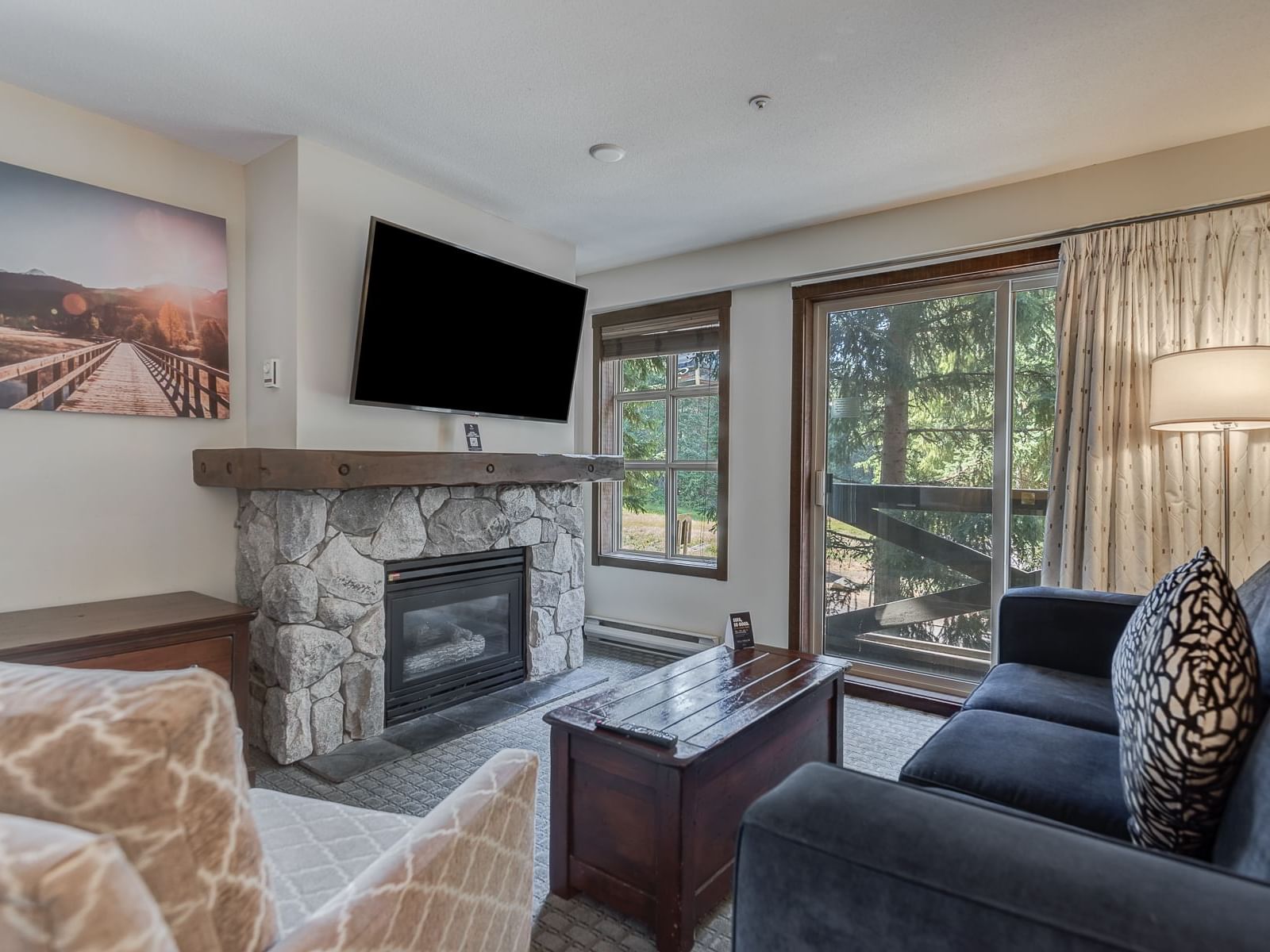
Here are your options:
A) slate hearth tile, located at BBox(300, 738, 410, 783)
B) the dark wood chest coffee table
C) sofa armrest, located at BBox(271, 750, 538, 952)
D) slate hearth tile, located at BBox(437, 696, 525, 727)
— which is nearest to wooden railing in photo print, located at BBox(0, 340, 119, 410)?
slate hearth tile, located at BBox(300, 738, 410, 783)

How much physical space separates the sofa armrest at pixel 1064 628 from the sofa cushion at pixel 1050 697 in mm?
50

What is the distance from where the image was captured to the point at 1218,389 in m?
2.17

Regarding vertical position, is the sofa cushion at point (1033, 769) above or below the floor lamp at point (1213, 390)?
below

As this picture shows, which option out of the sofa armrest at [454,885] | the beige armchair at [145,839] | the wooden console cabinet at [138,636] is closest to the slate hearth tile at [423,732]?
the wooden console cabinet at [138,636]

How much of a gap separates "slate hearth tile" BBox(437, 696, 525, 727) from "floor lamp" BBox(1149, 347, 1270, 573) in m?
2.80

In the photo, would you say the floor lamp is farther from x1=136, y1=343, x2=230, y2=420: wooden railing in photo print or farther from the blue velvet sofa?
x1=136, y1=343, x2=230, y2=420: wooden railing in photo print

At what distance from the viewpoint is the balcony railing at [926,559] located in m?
3.16

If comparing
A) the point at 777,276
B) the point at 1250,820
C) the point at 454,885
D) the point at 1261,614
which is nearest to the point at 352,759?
the point at 454,885

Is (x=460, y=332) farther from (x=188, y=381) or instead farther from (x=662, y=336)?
(x=662, y=336)

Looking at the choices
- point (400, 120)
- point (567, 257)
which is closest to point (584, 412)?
point (567, 257)

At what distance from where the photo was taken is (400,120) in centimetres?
249

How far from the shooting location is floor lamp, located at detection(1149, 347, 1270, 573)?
2.13 metres

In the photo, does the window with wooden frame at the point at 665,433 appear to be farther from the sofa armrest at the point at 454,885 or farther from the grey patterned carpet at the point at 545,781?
the sofa armrest at the point at 454,885

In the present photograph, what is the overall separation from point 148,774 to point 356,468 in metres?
2.10
